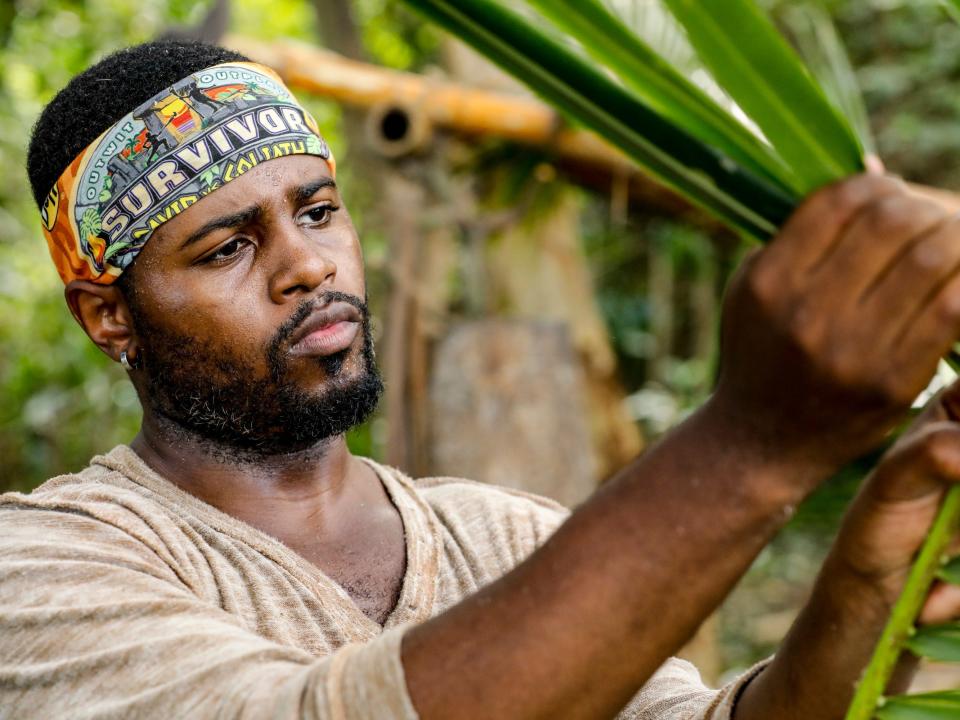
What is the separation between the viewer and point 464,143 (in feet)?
13.8

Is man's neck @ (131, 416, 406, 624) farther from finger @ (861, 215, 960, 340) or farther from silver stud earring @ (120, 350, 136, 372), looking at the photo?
finger @ (861, 215, 960, 340)

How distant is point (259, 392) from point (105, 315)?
38cm

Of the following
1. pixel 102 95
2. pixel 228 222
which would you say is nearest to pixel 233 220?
pixel 228 222

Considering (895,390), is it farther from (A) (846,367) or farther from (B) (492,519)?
(B) (492,519)

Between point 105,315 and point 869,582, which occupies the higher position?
point 105,315

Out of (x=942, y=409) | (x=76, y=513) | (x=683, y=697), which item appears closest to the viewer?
(x=942, y=409)

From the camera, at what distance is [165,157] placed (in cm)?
180

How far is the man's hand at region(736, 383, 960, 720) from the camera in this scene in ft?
3.25

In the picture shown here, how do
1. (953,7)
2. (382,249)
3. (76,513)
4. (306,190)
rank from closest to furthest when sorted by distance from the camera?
1. (953,7)
2. (76,513)
3. (306,190)
4. (382,249)

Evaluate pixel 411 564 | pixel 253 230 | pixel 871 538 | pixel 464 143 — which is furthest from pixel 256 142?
pixel 464 143

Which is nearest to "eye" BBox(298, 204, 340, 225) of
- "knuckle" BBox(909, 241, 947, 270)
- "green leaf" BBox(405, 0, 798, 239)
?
"green leaf" BBox(405, 0, 798, 239)

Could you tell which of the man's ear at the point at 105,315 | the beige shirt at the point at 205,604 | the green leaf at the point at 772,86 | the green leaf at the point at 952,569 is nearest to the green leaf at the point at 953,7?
the green leaf at the point at 772,86

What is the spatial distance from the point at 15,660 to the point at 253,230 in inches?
28.5

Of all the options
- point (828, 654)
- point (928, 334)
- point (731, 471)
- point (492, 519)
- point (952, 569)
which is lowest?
point (492, 519)
